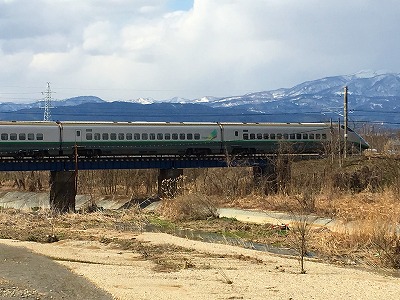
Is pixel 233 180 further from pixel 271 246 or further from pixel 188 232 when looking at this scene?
pixel 271 246

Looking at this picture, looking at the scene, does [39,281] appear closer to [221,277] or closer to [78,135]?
[221,277]

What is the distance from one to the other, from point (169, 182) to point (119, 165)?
16.8 ft

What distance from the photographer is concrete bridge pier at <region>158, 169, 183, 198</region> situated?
54.6 metres

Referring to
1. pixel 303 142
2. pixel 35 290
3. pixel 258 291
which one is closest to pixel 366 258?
pixel 258 291

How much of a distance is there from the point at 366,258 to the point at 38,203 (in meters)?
50.9

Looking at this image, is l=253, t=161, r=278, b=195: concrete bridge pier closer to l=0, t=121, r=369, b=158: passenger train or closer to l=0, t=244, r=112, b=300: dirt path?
l=0, t=121, r=369, b=158: passenger train

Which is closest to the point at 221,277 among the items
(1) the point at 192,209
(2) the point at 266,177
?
(1) the point at 192,209

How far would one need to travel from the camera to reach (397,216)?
1302 inches

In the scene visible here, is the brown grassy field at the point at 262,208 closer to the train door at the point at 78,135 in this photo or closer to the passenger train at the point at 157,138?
the passenger train at the point at 157,138

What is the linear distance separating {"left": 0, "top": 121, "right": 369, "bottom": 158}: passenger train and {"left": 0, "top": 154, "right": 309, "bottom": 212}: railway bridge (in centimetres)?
97

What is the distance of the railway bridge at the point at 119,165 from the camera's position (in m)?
54.4

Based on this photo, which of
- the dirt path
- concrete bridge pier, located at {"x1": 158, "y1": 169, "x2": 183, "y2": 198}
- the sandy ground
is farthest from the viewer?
concrete bridge pier, located at {"x1": 158, "y1": 169, "x2": 183, "y2": 198}

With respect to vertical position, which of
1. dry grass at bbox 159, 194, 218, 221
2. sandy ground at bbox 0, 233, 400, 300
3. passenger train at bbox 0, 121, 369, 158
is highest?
passenger train at bbox 0, 121, 369, 158

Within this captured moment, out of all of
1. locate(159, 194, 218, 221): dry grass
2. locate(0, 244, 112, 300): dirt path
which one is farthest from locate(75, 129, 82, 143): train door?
locate(0, 244, 112, 300): dirt path
